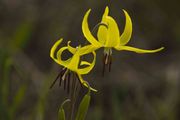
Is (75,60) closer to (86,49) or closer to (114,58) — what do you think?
(86,49)

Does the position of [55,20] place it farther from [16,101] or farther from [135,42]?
[16,101]

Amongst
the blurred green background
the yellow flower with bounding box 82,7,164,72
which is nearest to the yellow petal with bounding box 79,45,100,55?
the yellow flower with bounding box 82,7,164,72

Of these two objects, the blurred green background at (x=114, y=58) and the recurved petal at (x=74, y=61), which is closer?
the recurved petal at (x=74, y=61)

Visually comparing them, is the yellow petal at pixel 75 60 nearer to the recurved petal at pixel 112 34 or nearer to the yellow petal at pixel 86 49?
the yellow petal at pixel 86 49


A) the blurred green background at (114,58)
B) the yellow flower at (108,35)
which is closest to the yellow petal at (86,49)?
the yellow flower at (108,35)

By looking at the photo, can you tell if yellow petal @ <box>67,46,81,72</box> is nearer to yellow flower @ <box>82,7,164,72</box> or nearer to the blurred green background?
yellow flower @ <box>82,7,164,72</box>

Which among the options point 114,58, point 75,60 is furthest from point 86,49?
point 114,58
